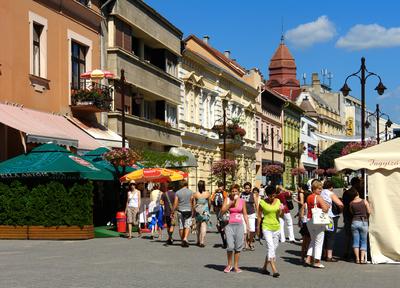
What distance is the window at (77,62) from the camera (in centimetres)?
3169

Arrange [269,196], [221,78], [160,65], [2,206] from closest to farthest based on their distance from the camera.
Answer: [269,196]
[2,206]
[160,65]
[221,78]

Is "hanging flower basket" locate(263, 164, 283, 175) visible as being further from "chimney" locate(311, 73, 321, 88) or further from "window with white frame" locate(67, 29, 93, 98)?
"chimney" locate(311, 73, 321, 88)

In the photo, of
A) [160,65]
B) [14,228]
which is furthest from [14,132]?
[160,65]

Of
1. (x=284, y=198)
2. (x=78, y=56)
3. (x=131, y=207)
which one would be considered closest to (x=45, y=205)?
(x=131, y=207)

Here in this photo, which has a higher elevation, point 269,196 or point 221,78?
point 221,78

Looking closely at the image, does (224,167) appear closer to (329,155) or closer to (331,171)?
(331,171)

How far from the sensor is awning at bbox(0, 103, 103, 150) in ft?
79.8

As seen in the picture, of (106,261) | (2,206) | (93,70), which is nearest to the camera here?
(106,261)

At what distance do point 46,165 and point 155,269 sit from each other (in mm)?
8408

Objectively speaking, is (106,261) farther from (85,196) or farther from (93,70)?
(93,70)

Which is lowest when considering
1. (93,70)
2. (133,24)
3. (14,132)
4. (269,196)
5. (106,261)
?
(106,261)

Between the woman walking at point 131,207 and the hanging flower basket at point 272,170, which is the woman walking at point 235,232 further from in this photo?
the hanging flower basket at point 272,170

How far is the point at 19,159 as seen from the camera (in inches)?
915

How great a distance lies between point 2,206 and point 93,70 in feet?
36.9
